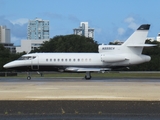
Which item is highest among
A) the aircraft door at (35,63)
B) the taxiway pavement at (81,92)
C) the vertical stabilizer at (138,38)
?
the vertical stabilizer at (138,38)

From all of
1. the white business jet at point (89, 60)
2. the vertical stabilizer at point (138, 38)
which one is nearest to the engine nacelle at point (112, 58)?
the white business jet at point (89, 60)

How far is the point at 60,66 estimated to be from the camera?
3972cm

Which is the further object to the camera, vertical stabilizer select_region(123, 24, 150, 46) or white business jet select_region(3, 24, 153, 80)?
vertical stabilizer select_region(123, 24, 150, 46)

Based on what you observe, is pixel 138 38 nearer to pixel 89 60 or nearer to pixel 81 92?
pixel 89 60

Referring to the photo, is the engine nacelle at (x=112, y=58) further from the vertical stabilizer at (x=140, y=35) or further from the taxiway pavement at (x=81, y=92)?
the taxiway pavement at (x=81, y=92)

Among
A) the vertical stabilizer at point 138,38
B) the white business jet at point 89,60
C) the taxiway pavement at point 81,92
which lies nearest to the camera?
the taxiway pavement at point 81,92

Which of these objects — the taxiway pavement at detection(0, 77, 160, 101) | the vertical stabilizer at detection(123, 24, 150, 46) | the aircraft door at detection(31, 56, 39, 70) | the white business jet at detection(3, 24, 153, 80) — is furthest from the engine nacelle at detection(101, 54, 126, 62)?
the taxiway pavement at detection(0, 77, 160, 101)

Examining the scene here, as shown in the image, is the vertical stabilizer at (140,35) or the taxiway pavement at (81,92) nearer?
the taxiway pavement at (81,92)

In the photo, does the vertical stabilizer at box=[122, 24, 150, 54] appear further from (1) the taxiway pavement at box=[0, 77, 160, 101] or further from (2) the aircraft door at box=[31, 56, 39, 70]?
(1) the taxiway pavement at box=[0, 77, 160, 101]

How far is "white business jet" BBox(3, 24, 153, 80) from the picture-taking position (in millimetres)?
39562

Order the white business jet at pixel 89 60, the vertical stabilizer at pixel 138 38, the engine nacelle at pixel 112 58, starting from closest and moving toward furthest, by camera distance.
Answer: the engine nacelle at pixel 112 58
the white business jet at pixel 89 60
the vertical stabilizer at pixel 138 38

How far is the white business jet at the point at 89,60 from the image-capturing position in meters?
39.6

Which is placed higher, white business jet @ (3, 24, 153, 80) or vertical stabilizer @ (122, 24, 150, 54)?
vertical stabilizer @ (122, 24, 150, 54)

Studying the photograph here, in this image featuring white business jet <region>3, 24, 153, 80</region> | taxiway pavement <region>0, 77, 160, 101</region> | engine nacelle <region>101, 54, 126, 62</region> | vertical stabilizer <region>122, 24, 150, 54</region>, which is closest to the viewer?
taxiway pavement <region>0, 77, 160, 101</region>
